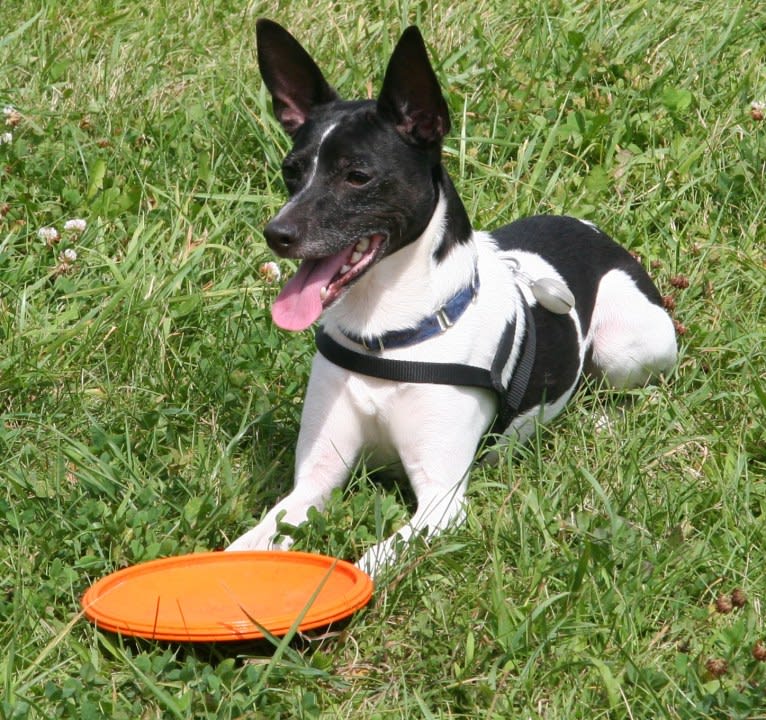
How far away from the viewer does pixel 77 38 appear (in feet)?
19.4

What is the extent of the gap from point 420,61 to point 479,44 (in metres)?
2.51

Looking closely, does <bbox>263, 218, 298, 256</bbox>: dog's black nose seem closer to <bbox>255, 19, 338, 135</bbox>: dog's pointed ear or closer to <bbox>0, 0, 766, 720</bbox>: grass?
<bbox>255, 19, 338, 135</bbox>: dog's pointed ear

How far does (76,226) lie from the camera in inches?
197

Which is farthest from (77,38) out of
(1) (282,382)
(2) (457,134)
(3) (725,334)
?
(3) (725,334)

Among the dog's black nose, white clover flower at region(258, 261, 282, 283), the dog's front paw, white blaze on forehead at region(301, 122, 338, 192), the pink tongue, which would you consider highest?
white blaze on forehead at region(301, 122, 338, 192)

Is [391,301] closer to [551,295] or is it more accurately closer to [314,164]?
[314,164]

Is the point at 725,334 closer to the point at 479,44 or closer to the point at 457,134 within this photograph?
the point at 457,134

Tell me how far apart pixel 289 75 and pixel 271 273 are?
117 cm

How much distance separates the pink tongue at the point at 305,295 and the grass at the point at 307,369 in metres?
0.56

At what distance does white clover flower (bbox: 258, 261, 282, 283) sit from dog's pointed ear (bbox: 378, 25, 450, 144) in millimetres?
1366

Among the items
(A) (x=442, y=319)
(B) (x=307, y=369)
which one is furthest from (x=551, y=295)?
(B) (x=307, y=369)

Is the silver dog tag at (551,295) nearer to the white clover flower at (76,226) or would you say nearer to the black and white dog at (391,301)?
the black and white dog at (391,301)

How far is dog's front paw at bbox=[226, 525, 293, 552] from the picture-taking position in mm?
3561

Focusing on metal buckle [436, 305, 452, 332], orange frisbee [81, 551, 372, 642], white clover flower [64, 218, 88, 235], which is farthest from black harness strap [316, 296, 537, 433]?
white clover flower [64, 218, 88, 235]
